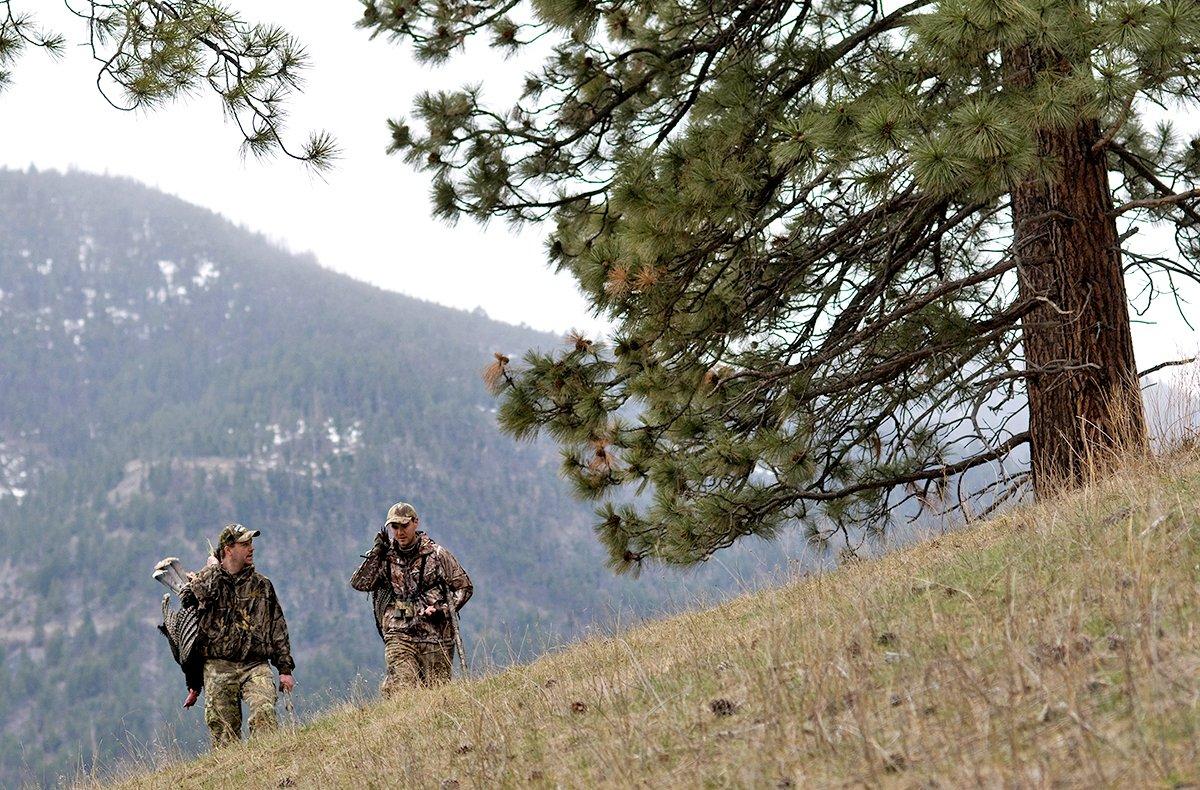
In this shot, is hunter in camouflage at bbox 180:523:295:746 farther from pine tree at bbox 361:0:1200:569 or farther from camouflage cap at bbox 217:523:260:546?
pine tree at bbox 361:0:1200:569

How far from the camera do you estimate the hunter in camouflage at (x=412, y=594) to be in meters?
8.11

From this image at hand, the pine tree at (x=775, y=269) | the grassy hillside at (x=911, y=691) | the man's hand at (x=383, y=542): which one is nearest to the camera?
the grassy hillside at (x=911, y=691)

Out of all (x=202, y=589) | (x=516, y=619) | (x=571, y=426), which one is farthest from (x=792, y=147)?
(x=516, y=619)

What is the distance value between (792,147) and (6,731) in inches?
6763

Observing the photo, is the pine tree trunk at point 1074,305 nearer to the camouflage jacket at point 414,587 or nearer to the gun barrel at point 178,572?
the camouflage jacket at point 414,587

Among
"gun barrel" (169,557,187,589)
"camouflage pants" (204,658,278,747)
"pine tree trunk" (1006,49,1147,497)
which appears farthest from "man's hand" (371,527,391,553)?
"pine tree trunk" (1006,49,1147,497)

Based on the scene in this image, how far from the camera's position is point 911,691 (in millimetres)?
3137

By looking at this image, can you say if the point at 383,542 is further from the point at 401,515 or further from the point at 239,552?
the point at 239,552

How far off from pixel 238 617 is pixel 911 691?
571 cm

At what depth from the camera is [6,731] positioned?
146500mm

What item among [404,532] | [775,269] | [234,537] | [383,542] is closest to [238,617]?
[234,537]

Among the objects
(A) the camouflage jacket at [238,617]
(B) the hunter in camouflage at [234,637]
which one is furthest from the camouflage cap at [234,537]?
(A) the camouflage jacket at [238,617]

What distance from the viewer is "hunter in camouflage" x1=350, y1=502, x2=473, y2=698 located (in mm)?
8109

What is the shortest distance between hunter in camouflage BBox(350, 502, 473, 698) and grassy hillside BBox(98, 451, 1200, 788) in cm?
226
